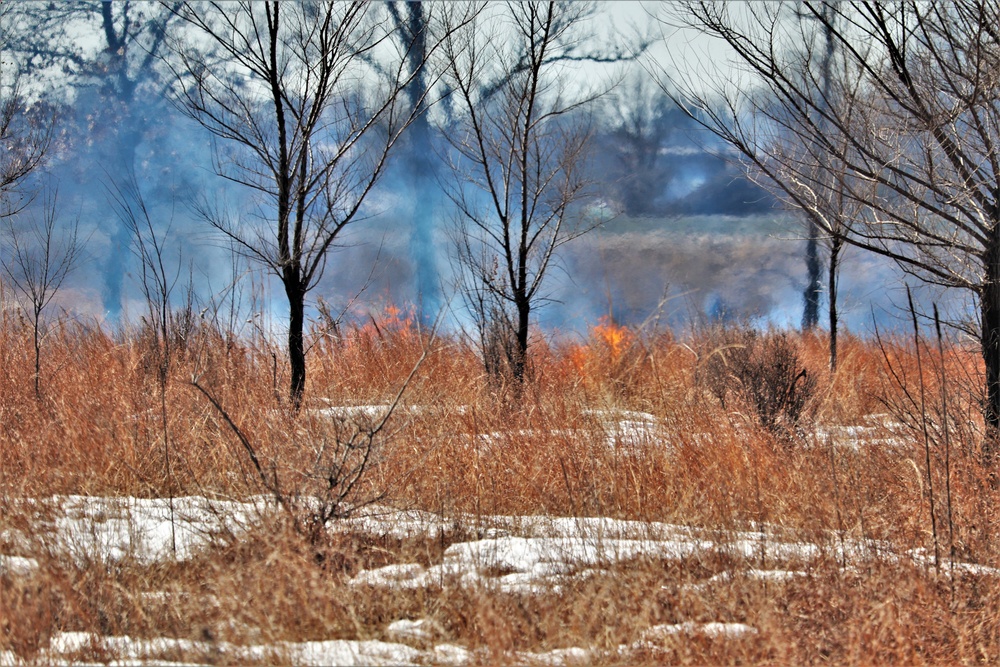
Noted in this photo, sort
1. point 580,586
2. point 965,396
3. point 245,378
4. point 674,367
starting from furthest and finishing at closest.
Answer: point 674,367 < point 245,378 < point 965,396 < point 580,586

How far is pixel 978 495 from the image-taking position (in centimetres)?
408

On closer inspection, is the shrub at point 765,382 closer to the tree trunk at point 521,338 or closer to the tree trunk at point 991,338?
the tree trunk at point 991,338

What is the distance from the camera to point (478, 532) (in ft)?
12.3

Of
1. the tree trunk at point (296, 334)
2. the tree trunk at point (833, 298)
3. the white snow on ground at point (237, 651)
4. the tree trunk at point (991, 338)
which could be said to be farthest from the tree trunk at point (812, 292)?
the white snow on ground at point (237, 651)

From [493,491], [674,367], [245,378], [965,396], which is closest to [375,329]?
[245,378]

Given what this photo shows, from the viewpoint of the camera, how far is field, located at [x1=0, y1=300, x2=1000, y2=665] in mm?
2664

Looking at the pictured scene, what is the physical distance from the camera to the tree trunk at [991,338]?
4.65 m

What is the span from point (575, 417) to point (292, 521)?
2750 millimetres

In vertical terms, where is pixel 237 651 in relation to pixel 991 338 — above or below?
below

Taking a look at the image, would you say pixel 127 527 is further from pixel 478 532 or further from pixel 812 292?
pixel 812 292

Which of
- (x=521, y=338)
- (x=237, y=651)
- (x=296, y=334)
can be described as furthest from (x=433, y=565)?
(x=521, y=338)

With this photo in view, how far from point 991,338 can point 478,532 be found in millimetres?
3617

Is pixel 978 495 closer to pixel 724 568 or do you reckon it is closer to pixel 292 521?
pixel 724 568

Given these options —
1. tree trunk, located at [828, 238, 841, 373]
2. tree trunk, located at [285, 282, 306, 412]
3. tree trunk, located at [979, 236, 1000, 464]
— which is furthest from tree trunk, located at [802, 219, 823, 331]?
tree trunk, located at [285, 282, 306, 412]
